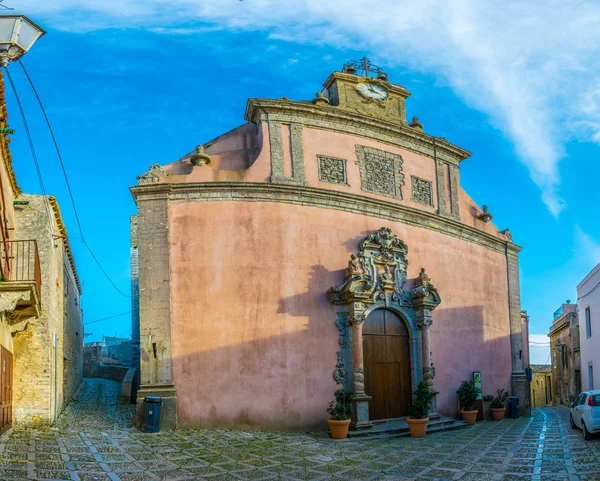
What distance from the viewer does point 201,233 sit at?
14453 millimetres

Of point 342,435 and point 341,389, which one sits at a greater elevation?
point 341,389

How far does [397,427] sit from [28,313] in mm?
9093

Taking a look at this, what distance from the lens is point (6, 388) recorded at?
11406mm

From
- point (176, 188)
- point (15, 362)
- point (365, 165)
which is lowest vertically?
point (15, 362)

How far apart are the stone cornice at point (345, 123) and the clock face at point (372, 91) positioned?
1116 mm

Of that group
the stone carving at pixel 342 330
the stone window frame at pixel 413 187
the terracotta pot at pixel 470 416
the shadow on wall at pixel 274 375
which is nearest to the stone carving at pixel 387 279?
the shadow on wall at pixel 274 375

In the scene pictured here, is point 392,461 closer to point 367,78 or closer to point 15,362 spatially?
A: point 15,362

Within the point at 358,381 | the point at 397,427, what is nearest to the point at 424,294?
the point at 358,381

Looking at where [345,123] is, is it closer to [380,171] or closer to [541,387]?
[380,171]

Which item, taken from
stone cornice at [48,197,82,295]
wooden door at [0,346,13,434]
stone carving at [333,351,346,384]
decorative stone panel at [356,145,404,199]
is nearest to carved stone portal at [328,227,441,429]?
stone carving at [333,351,346,384]

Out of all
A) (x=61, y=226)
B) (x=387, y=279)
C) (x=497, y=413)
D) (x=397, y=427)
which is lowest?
(x=497, y=413)

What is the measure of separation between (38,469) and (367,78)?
46.3ft

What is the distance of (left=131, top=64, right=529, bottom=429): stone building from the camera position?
1395 centimetres

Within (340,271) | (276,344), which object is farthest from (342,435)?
(340,271)
